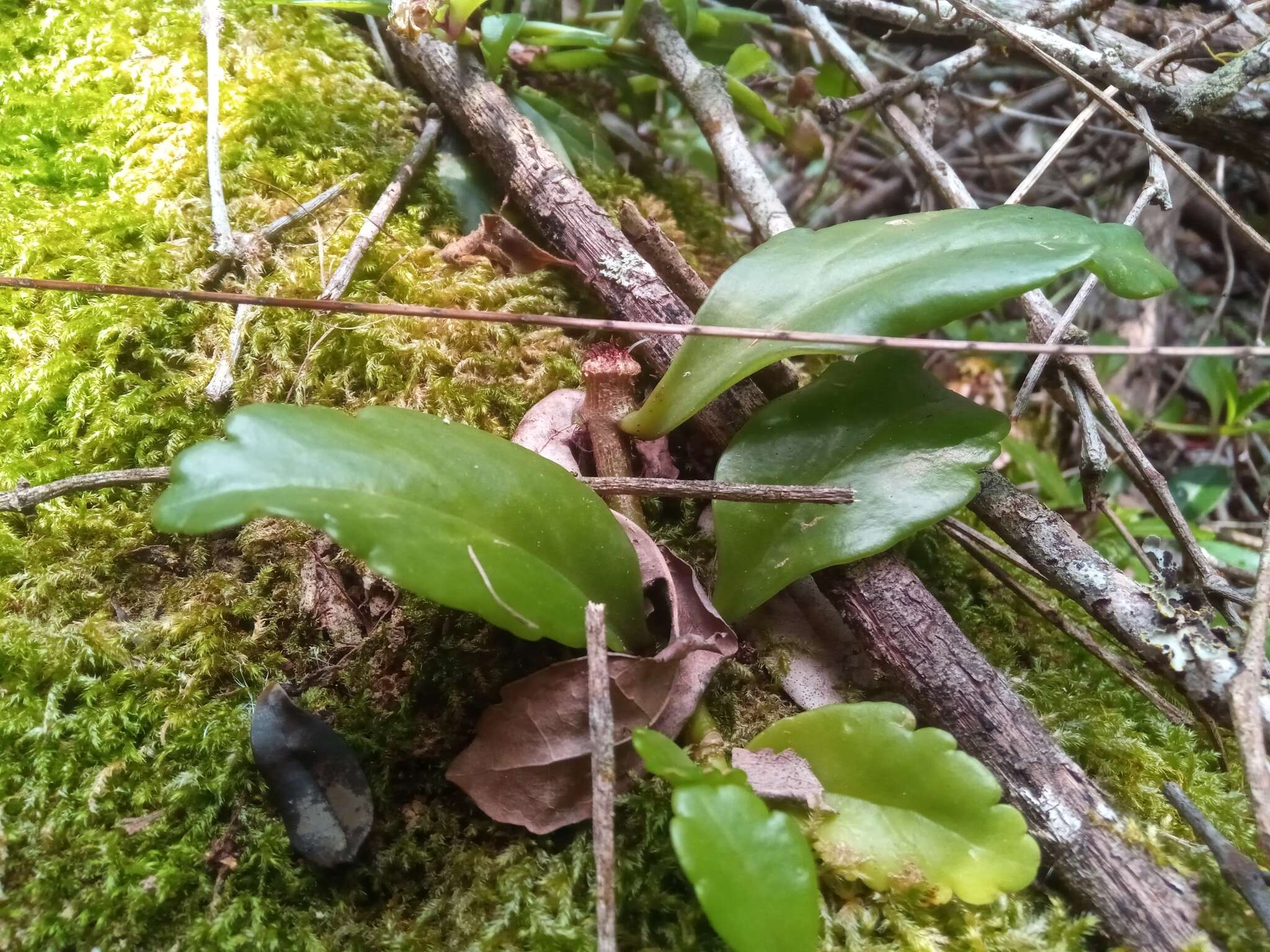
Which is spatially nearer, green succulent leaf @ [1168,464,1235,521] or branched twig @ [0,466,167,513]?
branched twig @ [0,466,167,513]

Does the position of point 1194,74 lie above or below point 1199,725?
above

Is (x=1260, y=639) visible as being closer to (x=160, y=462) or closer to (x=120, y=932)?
(x=120, y=932)

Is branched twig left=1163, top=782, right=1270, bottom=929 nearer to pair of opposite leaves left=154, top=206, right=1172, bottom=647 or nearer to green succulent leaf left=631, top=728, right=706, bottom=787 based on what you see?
pair of opposite leaves left=154, top=206, right=1172, bottom=647

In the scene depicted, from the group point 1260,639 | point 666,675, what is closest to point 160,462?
point 666,675

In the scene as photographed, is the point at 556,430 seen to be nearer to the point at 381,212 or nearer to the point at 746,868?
the point at 381,212

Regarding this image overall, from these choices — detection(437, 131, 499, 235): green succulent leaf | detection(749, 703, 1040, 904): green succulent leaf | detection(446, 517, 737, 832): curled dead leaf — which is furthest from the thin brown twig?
detection(437, 131, 499, 235): green succulent leaf

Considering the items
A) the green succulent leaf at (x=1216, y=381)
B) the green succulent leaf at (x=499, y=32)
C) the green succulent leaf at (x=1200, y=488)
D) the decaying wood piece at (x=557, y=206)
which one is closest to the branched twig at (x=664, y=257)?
the decaying wood piece at (x=557, y=206)
